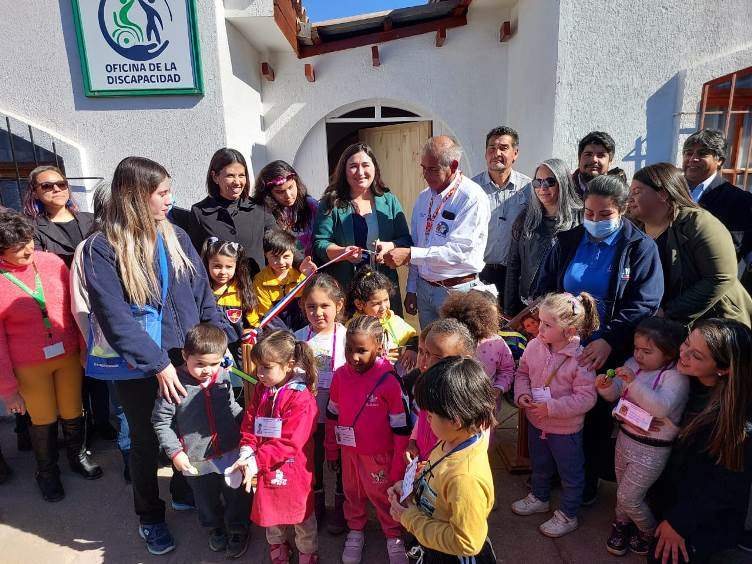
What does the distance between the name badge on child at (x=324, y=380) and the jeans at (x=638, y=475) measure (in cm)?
155

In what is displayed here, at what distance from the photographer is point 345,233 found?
3260 mm

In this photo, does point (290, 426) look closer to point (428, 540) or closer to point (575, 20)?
point (428, 540)

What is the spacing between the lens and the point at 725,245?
2.46 metres

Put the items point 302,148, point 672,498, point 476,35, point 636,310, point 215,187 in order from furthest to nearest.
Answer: point 302,148 < point 476,35 < point 215,187 < point 636,310 < point 672,498

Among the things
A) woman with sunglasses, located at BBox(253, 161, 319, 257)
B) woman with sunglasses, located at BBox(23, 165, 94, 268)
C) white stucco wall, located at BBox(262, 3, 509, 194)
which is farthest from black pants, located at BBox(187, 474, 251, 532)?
white stucco wall, located at BBox(262, 3, 509, 194)

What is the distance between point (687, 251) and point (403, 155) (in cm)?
461

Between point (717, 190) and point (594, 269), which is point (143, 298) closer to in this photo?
point (594, 269)

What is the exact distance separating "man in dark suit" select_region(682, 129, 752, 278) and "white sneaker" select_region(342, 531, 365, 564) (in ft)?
10.3

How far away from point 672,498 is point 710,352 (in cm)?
75

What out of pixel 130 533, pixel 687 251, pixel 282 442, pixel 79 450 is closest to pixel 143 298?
pixel 282 442

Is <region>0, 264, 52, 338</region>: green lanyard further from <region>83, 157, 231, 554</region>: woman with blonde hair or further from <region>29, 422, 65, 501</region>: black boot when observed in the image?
<region>83, 157, 231, 554</region>: woman with blonde hair

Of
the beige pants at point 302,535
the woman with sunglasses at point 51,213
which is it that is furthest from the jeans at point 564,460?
the woman with sunglasses at point 51,213

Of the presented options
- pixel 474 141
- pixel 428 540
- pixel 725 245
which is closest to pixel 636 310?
→ pixel 725 245

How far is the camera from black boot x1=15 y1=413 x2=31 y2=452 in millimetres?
3582
